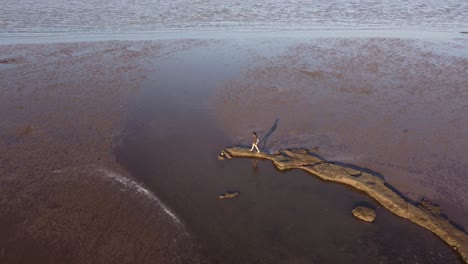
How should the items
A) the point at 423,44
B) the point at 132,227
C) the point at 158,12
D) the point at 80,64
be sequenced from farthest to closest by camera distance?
the point at 158,12, the point at 423,44, the point at 80,64, the point at 132,227

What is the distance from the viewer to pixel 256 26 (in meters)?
34.2

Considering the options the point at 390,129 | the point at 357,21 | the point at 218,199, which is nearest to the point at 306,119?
the point at 390,129

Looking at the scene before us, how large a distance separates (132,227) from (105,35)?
2461 cm

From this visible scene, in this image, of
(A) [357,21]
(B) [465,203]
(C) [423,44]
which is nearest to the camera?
(B) [465,203]

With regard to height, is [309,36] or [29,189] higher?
[309,36]

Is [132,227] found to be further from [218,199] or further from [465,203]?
[465,203]

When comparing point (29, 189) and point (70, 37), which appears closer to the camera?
point (29, 189)

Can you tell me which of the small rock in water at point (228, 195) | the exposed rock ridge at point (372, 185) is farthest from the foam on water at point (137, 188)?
the exposed rock ridge at point (372, 185)

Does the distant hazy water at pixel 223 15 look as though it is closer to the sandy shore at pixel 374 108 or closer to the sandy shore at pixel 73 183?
the sandy shore at pixel 374 108

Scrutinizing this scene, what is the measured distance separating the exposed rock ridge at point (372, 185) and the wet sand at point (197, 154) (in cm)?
33

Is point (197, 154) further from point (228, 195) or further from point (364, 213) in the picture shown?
point (364, 213)

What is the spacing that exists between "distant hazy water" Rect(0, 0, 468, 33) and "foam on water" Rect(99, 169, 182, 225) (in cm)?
2307

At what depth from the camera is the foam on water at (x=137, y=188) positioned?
447 inches

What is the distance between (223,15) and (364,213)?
108ft
